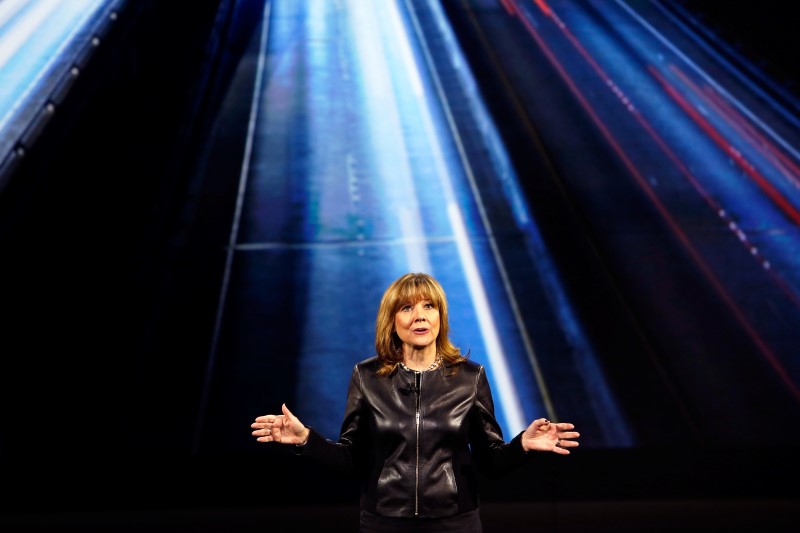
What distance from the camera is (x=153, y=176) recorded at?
6.19 meters

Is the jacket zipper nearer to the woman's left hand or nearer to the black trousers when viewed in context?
the black trousers

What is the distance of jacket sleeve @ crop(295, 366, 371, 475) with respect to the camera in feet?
6.16

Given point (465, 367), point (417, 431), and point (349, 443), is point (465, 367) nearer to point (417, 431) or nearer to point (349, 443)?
point (417, 431)

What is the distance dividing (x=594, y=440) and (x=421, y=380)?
2.63 meters

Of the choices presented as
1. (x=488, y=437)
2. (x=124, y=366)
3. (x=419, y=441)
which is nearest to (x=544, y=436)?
(x=488, y=437)

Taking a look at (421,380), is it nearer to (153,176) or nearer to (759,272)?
(759,272)

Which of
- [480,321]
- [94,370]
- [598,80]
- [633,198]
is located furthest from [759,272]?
[94,370]

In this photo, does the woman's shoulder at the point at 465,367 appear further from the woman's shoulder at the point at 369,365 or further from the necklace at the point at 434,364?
the woman's shoulder at the point at 369,365

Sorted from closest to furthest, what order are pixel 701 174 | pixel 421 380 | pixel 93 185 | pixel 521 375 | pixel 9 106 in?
pixel 421 380 < pixel 521 375 < pixel 93 185 < pixel 701 174 < pixel 9 106

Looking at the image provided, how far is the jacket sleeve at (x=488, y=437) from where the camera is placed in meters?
1.91

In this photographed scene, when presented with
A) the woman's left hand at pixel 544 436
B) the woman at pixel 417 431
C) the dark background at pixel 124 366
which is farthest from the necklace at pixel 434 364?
the dark background at pixel 124 366

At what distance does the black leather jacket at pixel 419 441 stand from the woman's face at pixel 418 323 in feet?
0.23

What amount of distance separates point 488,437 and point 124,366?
307cm

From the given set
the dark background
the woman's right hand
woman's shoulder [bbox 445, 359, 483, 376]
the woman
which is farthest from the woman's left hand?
the dark background
